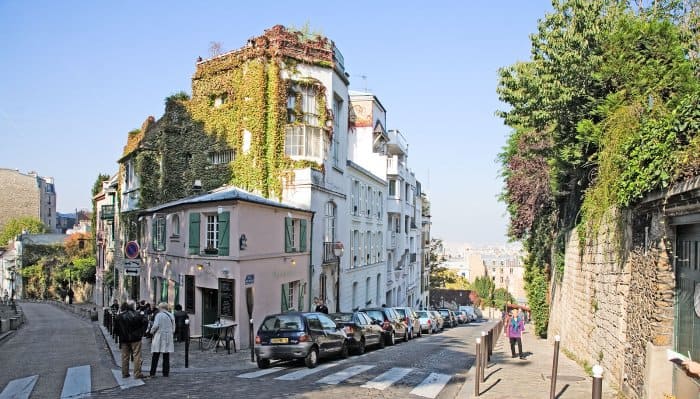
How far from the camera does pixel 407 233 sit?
51.6m

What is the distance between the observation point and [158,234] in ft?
83.8

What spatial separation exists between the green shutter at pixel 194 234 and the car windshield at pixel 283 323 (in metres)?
7.31

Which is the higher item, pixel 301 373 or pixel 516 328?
pixel 516 328

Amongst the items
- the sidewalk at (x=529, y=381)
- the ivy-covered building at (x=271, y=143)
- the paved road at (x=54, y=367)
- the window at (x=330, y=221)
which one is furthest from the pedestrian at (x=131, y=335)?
the window at (x=330, y=221)

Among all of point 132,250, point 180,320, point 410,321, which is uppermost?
point 132,250

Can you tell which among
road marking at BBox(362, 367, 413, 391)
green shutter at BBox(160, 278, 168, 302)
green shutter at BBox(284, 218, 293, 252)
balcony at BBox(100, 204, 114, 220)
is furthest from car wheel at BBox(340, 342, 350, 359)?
balcony at BBox(100, 204, 114, 220)

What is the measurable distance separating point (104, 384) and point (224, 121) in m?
18.9

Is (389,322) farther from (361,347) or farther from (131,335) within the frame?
(131,335)

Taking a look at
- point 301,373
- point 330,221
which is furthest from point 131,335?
point 330,221

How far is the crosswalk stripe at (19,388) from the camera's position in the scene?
10844 mm

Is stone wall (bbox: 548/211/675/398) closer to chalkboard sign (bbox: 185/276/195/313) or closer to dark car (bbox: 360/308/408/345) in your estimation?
dark car (bbox: 360/308/408/345)

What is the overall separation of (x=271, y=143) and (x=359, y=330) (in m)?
12.0

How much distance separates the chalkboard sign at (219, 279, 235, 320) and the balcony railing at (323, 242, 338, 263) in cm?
873

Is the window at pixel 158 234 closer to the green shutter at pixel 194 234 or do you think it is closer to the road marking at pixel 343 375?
the green shutter at pixel 194 234
